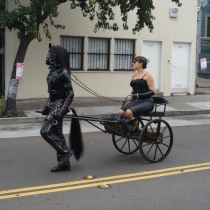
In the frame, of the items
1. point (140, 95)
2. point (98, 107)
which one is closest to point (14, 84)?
point (98, 107)

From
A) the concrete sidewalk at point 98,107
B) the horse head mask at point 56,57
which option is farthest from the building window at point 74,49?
the horse head mask at point 56,57

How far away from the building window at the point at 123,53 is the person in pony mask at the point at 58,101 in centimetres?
1036

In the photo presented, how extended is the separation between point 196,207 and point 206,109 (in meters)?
9.90

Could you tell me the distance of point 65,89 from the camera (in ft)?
21.5

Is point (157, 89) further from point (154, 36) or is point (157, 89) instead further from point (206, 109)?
point (206, 109)

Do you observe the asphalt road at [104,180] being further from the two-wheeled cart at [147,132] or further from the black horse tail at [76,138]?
the black horse tail at [76,138]

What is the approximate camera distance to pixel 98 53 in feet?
54.1

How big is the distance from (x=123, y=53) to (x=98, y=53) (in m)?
1.16

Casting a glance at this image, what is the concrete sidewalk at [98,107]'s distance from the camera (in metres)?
12.2

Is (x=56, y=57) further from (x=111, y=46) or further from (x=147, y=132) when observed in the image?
(x=111, y=46)

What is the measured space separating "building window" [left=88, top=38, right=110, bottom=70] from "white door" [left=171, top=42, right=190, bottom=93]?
10.2 ft

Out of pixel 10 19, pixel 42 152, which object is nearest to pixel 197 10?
pixel 10 19

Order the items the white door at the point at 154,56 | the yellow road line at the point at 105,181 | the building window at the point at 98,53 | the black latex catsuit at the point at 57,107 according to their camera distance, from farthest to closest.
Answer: the white door at the point at 154,56
the building window at the point at 98,53
the black latex catsuit at the point at 57,107
the yellow road line at the point at 105,181

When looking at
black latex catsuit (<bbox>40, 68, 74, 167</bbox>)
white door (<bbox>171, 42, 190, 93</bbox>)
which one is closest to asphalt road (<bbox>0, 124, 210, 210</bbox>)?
black latex catsuit (<bbox>40, 68, 74, 167</bbox>)
